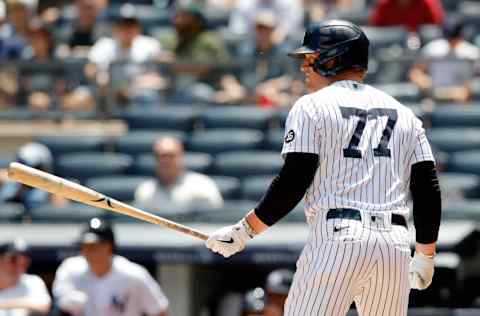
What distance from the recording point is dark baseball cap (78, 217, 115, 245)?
797cm

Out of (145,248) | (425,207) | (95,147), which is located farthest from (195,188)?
(425,207)

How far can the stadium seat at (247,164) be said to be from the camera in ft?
31.6

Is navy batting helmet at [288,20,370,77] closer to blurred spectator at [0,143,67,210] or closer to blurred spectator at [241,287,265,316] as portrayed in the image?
blurred spectator at [241,287,265,316]

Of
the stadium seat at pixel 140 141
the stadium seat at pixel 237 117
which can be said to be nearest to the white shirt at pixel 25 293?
the stadium seat at pixel 140 141

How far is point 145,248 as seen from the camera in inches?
341

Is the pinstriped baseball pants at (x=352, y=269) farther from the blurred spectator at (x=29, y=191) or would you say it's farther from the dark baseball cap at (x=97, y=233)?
the blurred spectator at (x=29, y=191)

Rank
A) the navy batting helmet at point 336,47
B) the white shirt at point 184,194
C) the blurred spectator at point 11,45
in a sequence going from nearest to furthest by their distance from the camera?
the navy batting helmet at point 336,47, the white shirt at point 184,194, the blurred spectator at point 11,45

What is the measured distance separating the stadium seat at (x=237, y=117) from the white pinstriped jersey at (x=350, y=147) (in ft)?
17.6

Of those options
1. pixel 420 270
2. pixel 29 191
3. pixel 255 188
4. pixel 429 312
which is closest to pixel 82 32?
pixel 29 191

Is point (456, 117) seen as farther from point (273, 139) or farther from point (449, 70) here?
point (273, 139)

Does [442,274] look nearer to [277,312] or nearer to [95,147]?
[277,312]

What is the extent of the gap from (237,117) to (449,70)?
163 centimetres

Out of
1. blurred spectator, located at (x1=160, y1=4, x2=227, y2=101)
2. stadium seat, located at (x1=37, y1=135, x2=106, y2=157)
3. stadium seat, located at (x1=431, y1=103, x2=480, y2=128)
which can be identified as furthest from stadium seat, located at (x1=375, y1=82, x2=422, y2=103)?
stadium seat, located at (x1=37, y1=135, x2=106, y2=157)

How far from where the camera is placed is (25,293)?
8.35 m
